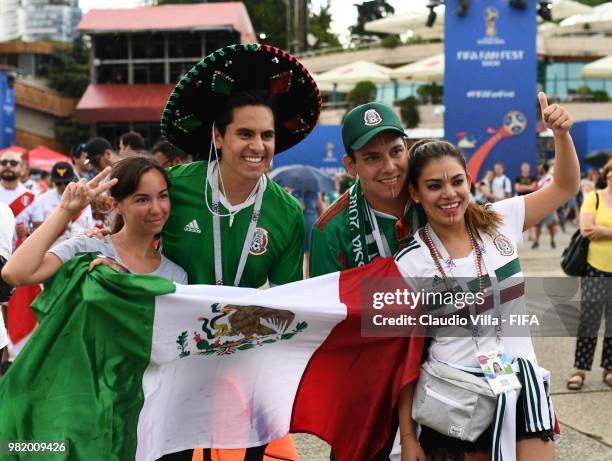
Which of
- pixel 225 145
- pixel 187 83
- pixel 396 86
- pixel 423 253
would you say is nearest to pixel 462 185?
pixel 423 253

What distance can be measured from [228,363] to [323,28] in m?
57.3

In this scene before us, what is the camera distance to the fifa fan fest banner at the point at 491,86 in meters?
17.3

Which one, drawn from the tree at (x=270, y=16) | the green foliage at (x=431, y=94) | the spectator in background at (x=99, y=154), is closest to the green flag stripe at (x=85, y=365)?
the spectator in background at (x=99, y=154)

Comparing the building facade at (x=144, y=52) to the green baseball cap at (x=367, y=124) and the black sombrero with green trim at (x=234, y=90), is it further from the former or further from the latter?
the green baseball cap at (x=367, y=124)

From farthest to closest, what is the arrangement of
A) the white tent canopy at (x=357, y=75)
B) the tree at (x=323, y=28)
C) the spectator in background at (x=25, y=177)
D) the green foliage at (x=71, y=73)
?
the tree at (x=323, y=28)
the green foliage at (x=71, y=73)
the white tent canopy at (x=357, y=75)
the spectator in background at (x=25, y=177)

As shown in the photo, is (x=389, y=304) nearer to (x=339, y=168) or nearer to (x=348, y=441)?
(x=348, y=441)

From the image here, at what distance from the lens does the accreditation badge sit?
2.84m

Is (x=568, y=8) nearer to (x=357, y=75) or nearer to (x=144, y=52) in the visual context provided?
(x=357, y=75)

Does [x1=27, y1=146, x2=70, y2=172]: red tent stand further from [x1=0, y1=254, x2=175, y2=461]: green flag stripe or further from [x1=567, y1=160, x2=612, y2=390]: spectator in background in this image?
[x1=0, y1=254, x2=175, y2=461]: green flag stripe

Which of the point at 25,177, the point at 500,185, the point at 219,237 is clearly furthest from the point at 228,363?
the point at 500,185

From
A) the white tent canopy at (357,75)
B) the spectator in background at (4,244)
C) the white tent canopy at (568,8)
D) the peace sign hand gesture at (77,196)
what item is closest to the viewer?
the peace sign hand gesture at (77,196)

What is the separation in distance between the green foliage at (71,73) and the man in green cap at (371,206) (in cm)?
4389

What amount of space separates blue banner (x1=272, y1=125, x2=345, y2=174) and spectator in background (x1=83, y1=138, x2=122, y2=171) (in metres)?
10.6

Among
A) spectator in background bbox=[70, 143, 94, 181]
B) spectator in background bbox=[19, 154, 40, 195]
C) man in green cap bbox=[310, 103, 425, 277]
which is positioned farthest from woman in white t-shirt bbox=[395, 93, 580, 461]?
spectator in background bbox=[19, 154, 40, 195]
